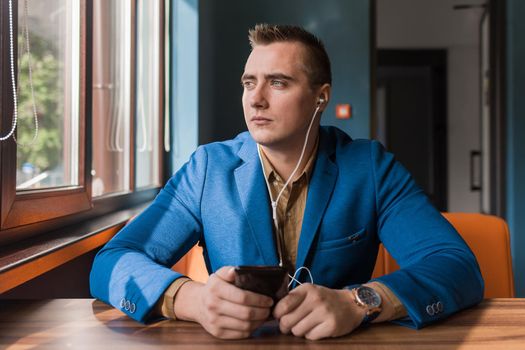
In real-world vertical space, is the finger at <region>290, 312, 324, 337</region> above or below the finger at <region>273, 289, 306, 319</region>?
below

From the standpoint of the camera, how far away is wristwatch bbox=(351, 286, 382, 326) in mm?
1025

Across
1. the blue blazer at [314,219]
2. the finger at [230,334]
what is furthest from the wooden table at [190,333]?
the blue blazer at [314,219]

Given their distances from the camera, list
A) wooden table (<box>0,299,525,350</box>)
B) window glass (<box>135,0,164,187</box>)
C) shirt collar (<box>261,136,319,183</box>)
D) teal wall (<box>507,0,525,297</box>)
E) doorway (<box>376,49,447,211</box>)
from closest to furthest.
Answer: wooden table (<box>0,299,525,350</box>), shirt collar (<box>261,136,319,183</box>), window glass (<box>135,0,164,187</box>), teal wall (<box>507,0,525,297</box>), doorway (<box>376,49,447,211</box>)

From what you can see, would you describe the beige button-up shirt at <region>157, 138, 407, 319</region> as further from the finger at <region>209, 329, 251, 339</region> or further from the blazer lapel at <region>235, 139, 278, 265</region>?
the finger at <region>209, 329, 251, 339</region>

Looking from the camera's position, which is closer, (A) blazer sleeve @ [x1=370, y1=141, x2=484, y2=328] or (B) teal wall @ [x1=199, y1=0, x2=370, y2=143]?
(A) blazer sleeve @ [x1=370, y1=141, x2=484, y2=328]

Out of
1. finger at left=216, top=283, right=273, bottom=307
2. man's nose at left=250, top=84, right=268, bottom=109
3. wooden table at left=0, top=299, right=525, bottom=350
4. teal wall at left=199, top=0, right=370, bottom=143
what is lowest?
wooden table at left=0, top=299, right=525, bottom=350

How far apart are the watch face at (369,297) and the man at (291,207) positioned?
72 mm

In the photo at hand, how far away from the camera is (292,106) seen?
4.89 ft

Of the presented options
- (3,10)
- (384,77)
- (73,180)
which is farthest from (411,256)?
(384,77)

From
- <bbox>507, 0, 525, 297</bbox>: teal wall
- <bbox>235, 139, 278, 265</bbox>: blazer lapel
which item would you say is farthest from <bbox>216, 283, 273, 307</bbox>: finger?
<bbox>507, 0, 525, 297</bbox>: teal wall

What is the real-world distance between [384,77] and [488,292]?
31.8 ft

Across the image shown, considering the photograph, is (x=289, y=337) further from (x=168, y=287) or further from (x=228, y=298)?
(x=168, y=287)

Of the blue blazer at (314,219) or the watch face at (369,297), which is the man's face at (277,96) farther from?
the watch face at (369,297)

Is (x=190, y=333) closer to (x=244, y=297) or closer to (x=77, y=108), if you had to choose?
(x=244, y=297)
